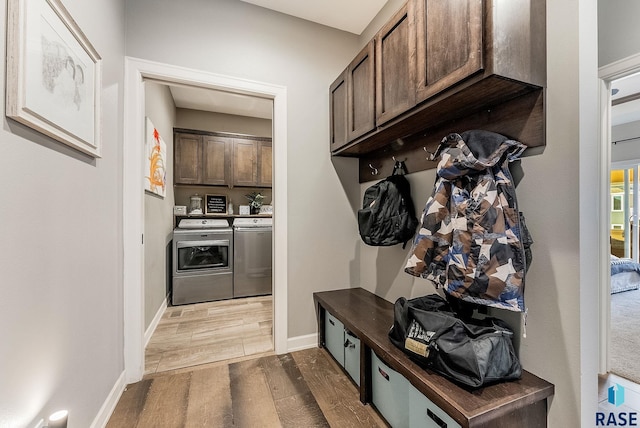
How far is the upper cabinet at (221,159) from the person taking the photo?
385 cm

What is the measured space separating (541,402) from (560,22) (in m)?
1.54

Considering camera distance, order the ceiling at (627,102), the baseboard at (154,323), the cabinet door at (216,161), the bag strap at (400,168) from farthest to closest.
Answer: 1. the cabinet door at (216,161)
2. the ceiling at (627,102)
3. the baseboard at (154,323)
4. the bag strap at (400,168)

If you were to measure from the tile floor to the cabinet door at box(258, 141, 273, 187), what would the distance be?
1862mm

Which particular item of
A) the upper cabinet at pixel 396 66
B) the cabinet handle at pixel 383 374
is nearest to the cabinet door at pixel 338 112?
the upper cabinet at pixel 396 66

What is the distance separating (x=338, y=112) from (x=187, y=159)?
2631 mm

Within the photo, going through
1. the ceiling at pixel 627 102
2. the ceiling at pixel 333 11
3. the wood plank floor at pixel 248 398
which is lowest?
the wood plank floor at pixel 248 398

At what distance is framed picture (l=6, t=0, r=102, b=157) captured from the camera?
0.84 m

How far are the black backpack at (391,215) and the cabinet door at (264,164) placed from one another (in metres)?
2.69

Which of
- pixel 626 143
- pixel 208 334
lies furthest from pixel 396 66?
pixel 626 143

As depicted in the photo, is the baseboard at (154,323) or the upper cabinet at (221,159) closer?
the baseboard at (154,323)

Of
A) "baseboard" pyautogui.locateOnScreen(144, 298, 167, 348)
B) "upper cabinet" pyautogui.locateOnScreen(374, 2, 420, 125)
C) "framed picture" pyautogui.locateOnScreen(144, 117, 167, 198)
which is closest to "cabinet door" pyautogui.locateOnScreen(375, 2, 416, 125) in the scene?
"upper cabinet" pyautogui.locateOnScreen(374, 2, 420, 125)

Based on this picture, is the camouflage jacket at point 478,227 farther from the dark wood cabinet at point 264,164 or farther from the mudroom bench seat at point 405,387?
the dark wood cabinet at point 264,164

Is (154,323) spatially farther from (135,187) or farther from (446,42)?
(446,42)

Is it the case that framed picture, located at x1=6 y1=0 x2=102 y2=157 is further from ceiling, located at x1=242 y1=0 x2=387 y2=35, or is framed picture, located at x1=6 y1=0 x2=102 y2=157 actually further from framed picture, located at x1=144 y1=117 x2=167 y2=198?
ceiling, located at x1=242 y1=0 x2=387 y2=35
